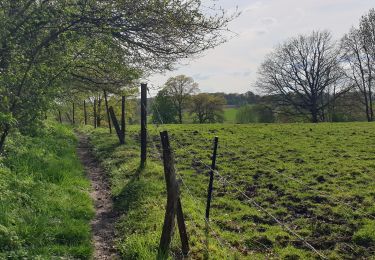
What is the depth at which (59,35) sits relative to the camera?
7656 mm

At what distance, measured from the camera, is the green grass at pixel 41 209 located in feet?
19.0

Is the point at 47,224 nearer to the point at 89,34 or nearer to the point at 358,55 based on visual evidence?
the point at 89,34

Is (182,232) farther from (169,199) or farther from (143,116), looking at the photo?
(143,116)

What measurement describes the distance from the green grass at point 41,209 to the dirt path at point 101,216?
0.19 metres

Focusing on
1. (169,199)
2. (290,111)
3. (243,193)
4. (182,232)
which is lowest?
(182,232)

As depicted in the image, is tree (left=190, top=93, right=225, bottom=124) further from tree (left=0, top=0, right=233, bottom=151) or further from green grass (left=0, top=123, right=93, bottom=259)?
tree (left=0, top=0, right=233, bottom=151)

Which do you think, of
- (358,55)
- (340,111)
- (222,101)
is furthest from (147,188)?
(222,101)

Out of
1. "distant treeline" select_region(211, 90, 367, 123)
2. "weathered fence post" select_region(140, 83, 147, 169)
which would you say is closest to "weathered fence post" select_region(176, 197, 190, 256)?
"weathered fence post" select_region(140, 83, 147, 169)

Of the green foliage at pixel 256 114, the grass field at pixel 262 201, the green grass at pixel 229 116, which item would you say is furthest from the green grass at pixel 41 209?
the green grass at pixel 229 116

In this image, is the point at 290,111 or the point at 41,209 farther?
the point at 290,111

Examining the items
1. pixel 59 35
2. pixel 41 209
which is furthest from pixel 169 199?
pixel 59 35

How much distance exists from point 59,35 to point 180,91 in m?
58.7

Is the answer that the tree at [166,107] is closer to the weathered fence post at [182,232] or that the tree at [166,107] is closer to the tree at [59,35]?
the tree at [59,35]

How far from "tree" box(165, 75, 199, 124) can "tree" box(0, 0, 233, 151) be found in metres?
54.6
